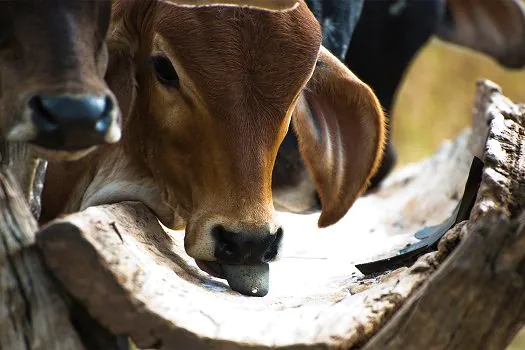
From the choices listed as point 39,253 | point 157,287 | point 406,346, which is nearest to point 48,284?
point 39,253

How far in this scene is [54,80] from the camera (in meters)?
2.26

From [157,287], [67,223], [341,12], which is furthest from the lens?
[341,12]

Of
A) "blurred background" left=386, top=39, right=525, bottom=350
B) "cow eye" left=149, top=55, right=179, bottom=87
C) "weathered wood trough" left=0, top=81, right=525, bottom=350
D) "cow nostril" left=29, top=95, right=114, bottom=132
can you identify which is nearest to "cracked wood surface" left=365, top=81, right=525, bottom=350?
"weathered wood trough" left=0, top=81, right=525, bottom=350

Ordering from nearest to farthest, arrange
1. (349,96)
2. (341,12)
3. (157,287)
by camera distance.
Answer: (157,287) → (349,96) → (341,12)

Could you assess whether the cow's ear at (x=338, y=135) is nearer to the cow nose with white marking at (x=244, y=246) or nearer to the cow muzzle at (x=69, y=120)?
the cow nose with white marking at (x=244, y=246)

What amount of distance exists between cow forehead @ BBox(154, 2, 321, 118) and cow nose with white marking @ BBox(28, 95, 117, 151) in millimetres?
593

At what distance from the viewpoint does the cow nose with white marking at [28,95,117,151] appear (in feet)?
7.22

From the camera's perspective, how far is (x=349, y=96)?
3.44 meters

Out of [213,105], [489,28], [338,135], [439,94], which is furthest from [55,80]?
[439,94]

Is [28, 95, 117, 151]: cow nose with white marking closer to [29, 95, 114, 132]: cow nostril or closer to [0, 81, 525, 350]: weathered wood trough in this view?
[29, 95, 114, 132]: cow nostril

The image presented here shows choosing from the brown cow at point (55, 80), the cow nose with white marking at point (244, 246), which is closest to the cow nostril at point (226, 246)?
the cow nose with white marking at point (244, 246)

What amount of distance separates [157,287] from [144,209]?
722 mm

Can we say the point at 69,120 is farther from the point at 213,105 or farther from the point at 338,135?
the point at 338,135

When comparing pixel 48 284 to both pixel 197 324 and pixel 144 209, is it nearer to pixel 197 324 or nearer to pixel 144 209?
pixel 197 324
